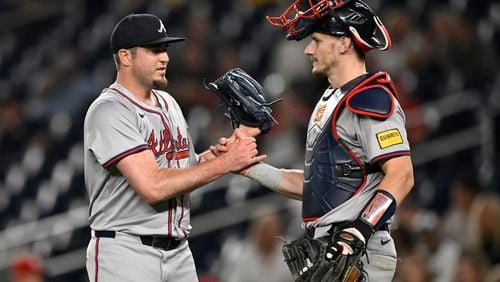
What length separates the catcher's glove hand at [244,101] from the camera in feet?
16.3

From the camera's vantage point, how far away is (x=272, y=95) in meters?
9.20

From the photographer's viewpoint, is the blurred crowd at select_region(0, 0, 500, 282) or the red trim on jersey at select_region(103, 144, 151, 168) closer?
the red trim on jersey at select_region(103, 144, 151, 168)

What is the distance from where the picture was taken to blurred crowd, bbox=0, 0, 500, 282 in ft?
24.6

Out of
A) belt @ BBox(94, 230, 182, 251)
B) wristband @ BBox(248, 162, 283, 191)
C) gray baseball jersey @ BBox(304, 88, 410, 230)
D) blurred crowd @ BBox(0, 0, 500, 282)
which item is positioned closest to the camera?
gray baseball jersey @ BBox(304, 88, 410, 230)

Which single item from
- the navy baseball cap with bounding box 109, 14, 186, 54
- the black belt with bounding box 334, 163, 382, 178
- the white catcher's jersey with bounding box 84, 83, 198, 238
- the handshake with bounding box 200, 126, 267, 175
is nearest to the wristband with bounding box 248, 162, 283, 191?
the handshake with bounding box 200, 126, 267, 175

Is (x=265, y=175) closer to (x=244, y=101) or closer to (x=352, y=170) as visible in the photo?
(x=244, y=101)

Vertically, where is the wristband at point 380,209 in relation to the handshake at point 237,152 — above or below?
below

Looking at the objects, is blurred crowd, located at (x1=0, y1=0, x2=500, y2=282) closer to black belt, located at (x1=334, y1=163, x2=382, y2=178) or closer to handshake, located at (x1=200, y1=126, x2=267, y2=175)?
handshake, located at (x1=200, y1=126, x2=267, y2=175)

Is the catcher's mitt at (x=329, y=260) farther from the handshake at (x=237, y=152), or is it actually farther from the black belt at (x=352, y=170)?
the handshake at (x=237, y=152)

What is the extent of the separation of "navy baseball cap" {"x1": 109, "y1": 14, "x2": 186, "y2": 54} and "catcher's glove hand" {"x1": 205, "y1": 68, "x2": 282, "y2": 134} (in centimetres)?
30

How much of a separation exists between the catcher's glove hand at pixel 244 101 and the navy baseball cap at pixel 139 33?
0.98 feet

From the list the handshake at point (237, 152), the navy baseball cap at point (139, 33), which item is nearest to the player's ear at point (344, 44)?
the handshake at point (237, 152)

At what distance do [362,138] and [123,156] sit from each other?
1.02 m

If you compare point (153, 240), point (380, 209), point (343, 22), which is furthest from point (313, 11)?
point (153, 240)
